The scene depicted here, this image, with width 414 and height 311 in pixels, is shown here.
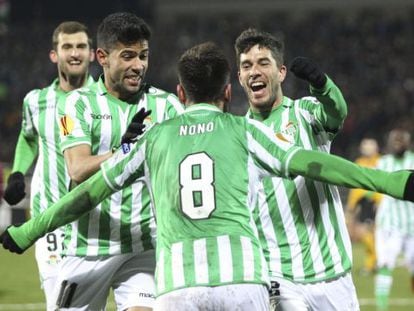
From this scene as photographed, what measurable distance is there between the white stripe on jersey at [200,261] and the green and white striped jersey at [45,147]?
2840mm

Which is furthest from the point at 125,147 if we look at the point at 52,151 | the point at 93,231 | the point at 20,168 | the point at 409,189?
the point at 20,168

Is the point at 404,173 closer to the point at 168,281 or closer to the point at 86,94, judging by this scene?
Result: the point at 168,281

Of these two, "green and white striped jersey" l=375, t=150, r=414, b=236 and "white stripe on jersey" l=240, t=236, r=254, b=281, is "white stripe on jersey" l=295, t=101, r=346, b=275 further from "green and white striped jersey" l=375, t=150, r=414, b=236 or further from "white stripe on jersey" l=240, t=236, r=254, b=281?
"green and white striped jersey" l=375, t=150, r=414, b=236

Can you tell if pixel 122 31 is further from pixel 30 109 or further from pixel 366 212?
pixel 366 212

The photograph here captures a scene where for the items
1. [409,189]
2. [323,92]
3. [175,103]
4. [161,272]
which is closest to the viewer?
[409,189]

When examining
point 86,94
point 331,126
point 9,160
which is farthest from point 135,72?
point 9,160

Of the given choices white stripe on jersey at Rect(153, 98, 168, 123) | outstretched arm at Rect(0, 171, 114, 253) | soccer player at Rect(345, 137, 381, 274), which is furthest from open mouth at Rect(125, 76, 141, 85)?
soccer player at Rect(345, 137, 381, 274)

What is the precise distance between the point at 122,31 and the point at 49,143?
177 cm

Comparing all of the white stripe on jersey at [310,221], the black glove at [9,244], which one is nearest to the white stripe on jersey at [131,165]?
the black glove at [9,244]

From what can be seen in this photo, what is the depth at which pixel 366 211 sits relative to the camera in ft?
73.6

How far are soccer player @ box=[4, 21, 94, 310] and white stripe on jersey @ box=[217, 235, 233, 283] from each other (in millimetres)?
2677

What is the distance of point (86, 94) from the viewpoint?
6582 mm

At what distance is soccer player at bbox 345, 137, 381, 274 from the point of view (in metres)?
16.7

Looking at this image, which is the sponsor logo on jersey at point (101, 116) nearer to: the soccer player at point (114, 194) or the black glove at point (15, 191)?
the soccer player at point (114, 194)
